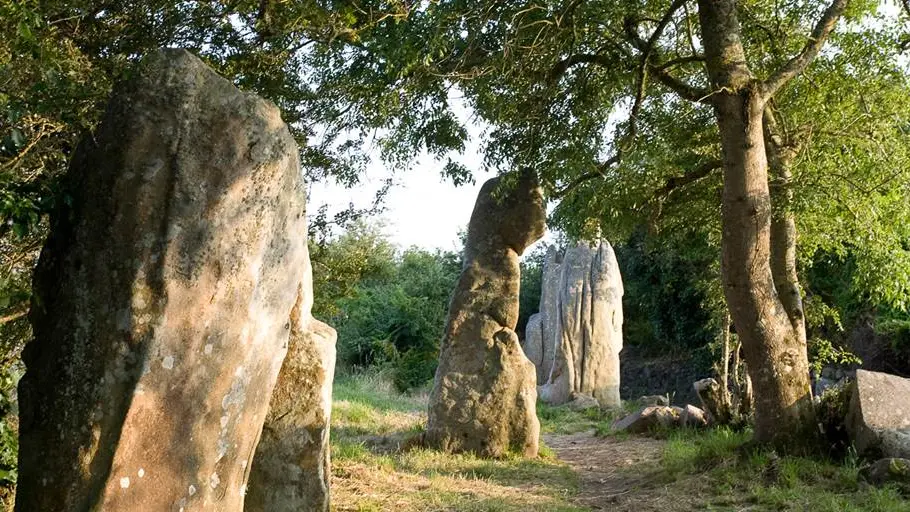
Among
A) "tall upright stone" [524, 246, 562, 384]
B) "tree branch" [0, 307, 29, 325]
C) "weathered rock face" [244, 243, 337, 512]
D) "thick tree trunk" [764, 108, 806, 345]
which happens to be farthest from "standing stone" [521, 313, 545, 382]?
"tree branch" [0, 307, 29, 325]

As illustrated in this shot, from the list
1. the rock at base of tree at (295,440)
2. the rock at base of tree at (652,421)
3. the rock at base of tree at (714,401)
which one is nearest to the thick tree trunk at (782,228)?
the rock at base of tree at (714,401)

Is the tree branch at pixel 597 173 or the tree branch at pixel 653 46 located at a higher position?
the tree branch at pixel 653 46

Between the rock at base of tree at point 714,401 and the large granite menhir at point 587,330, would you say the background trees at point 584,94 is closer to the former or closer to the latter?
the rock at base of tree at point 714,401

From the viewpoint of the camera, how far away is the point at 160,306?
13.7 ft

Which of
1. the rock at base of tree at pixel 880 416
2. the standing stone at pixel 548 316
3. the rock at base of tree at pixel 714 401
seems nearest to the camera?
the rock at base of tree at pixel 880 416

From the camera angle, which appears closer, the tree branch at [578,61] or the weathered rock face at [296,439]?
the weathered rock face at [296,439]

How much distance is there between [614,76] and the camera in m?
10.0

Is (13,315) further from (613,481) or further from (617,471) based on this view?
(617,471)

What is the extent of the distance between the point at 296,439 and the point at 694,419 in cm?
854

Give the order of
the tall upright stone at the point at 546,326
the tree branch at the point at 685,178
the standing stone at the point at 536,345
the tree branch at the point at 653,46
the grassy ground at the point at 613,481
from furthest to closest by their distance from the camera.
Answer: the standing stone at the point at 536,345, the tall upright stone at the point at 546,326, the tree branch at the point at 685,178, the tree branch at the point at 653,46, the grassy ground at the point at 613,481

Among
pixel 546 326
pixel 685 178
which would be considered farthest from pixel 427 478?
pixel 546 326

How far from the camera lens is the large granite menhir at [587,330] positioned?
774 inches

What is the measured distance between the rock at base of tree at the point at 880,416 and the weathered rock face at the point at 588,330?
1055cm

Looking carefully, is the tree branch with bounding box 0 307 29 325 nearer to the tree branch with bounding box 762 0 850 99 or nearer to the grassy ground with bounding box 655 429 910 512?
the grassy ground with bounding box 655 429 910 512
